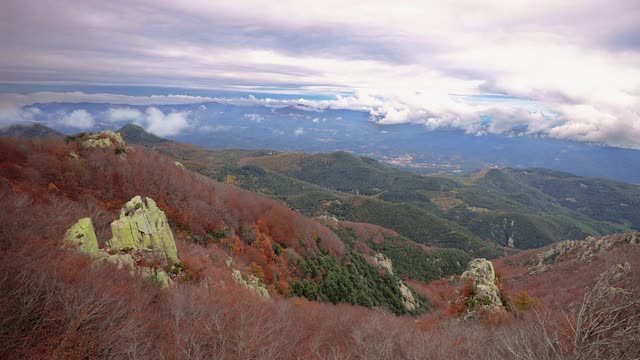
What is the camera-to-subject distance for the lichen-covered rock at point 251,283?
4866 centimetres

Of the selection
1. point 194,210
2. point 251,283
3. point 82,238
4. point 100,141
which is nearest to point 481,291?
point 251,283

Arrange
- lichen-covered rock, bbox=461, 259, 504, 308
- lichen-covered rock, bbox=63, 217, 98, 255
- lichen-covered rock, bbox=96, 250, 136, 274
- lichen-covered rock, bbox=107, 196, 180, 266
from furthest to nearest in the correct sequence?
lichen-covered rock, bbox=461, 259, 504, 308, lichen-covered rock, bbox=107, 196, 180, 266, lichen-covered rock, bbox=96, 250, 136, 274, lichen-covered rock, bbox=63, 217, 98, 255

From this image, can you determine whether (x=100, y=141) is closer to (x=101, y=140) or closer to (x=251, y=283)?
(x=101, y=140)

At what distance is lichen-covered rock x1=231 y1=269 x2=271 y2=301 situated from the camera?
48656 mm

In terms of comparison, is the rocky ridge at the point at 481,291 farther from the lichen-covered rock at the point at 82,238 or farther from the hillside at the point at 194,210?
the lichen-covered rock at the point at 82,238

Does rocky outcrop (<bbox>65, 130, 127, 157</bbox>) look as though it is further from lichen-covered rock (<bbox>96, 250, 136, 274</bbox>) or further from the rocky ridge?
the rocky ridge

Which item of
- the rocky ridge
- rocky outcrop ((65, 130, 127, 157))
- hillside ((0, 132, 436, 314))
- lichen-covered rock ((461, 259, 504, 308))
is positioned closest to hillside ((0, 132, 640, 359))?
hillside ((0, 132, 436, 314))

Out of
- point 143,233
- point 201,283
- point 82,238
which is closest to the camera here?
point 82,238

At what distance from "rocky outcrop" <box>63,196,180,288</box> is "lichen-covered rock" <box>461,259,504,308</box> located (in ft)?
173

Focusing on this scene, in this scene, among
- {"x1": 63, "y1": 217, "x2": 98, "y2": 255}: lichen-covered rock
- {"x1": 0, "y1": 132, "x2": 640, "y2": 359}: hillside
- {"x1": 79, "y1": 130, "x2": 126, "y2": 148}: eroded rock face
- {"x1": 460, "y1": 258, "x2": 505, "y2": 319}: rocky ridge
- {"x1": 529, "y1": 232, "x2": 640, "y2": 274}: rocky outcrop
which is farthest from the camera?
{"x1": 529, "y1": 232, "x2": 640, "y2": 274}: rocky outcrop

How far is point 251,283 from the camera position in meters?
52.8

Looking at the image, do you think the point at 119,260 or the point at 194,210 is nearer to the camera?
the point at 119,260

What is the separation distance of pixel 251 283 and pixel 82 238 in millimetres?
24848

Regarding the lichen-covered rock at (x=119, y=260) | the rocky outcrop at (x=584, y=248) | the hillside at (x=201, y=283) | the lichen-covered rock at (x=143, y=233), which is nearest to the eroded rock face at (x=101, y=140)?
the hillside at (x=201, y=283)
